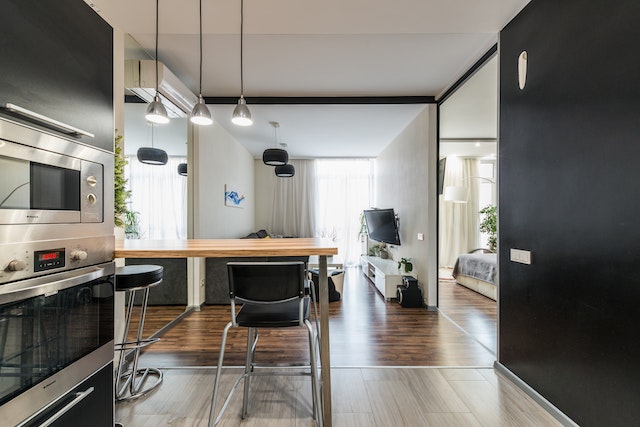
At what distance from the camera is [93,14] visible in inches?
49.2

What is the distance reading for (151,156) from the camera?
294 centimetres

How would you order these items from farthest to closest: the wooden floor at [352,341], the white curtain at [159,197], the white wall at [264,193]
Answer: the white wall at [264,193] < the white curtain at [159,197] < the wooden floor at [352,341]

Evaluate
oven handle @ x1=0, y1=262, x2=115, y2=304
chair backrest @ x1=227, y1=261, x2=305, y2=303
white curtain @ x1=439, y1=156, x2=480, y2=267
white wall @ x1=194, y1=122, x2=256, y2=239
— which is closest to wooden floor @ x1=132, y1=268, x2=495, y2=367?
white wall @ x1=194, y1=122, x2=256, y2=239

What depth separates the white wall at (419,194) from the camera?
3635 millimetres

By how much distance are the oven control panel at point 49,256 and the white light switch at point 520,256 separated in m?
2.49

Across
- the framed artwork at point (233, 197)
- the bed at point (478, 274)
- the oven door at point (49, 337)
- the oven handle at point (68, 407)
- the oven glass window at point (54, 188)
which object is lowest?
the bed at point (478, 274)

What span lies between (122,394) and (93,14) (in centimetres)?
229

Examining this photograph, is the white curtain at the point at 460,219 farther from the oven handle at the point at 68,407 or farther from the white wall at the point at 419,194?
the oven handle at the point at 68,407

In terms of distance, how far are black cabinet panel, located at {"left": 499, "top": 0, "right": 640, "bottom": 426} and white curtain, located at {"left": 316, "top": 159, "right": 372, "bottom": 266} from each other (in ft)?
15.8

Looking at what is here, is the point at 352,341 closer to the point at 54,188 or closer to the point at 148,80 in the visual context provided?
the point at 54,188

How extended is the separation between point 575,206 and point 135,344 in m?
2.87

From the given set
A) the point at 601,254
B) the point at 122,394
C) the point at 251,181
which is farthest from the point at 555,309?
the point at 251,181

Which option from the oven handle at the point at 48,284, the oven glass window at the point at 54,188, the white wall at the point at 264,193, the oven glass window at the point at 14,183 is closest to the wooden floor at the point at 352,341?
the oven handle at the point at 48,284

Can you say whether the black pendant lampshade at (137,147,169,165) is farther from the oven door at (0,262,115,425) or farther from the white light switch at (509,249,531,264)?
the white light switch at (509,249,531,264)
